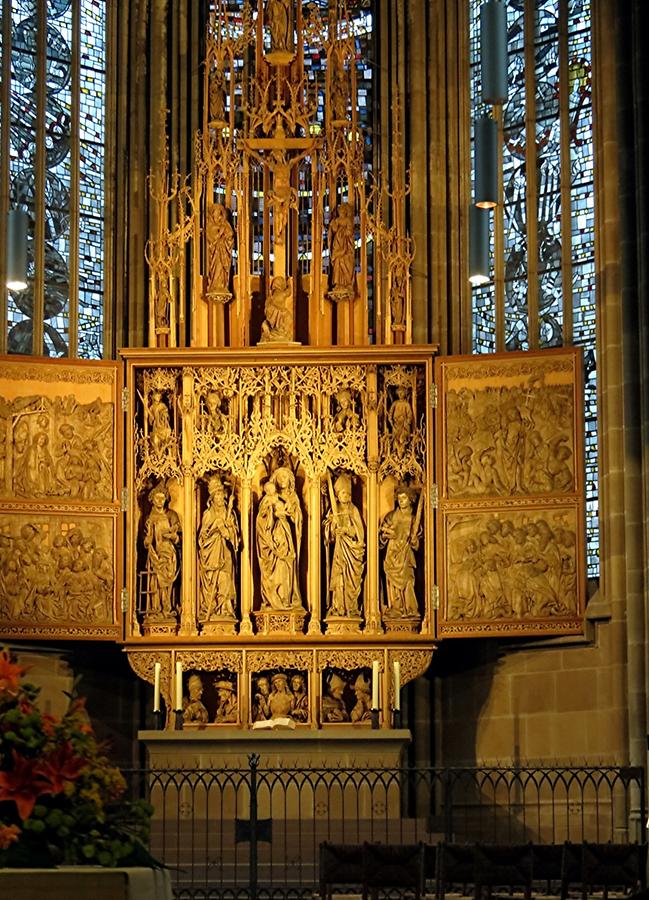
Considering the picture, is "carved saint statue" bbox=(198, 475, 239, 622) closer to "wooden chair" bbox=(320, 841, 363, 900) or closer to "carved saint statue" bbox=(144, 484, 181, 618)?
"carved saint statue" bbox=(144, 484, 181, 618)

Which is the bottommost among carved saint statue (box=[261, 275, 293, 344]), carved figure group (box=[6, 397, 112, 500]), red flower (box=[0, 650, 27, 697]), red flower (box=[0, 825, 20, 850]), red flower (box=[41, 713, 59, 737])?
red flower (box=[0, 825, 20, 850])

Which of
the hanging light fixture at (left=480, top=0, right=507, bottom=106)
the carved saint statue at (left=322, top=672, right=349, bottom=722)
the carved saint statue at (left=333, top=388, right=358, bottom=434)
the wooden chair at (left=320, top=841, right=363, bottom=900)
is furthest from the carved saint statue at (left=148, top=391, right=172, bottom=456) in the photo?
the wooden chair at (left=320, top=841, right=363, bottom=900)

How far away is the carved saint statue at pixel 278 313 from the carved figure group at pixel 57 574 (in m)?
2.77

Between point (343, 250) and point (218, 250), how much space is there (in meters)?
1.30

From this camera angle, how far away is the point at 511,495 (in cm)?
1775

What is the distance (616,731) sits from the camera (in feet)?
57.8

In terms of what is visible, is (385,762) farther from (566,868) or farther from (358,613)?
(566,868)

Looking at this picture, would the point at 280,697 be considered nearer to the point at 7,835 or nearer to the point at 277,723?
the point at 277,723

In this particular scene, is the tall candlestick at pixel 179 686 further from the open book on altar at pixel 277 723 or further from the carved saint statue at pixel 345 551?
the carved saint statue at pixel 345 551

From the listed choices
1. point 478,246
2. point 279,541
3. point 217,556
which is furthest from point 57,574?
point 478,246

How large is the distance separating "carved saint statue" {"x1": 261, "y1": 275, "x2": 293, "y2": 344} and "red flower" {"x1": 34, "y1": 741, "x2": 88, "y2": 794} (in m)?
Answer: 14.0

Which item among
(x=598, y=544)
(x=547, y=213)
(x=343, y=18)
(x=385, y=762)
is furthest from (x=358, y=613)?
(x=343, y=18)

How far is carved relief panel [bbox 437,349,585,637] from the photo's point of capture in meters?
17.5

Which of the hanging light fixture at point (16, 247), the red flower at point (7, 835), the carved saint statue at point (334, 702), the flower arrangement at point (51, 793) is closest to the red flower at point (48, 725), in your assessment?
the flower arrangement at point (51, 793)
